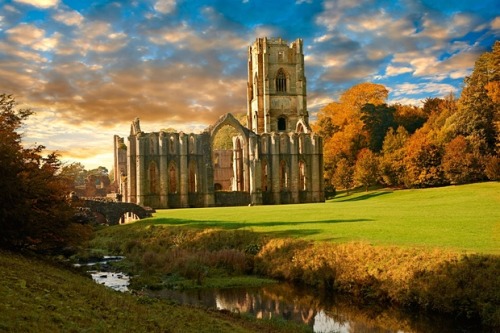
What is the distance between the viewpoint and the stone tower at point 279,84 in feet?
287

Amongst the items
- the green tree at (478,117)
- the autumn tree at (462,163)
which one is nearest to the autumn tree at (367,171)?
the green tree at (478,117)

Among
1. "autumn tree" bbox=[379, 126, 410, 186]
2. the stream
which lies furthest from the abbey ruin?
the stream

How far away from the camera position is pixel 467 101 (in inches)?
2283

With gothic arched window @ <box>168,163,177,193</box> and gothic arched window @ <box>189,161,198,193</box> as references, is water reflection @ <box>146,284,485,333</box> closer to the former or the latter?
gothic arched window @ <box>189,161,198,193</box>

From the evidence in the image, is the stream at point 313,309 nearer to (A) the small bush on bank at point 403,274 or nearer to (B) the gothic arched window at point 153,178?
(A) the small bush on bank at point 403,274

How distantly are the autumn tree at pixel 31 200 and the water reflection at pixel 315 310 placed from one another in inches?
164

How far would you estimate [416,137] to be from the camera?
65500 mm

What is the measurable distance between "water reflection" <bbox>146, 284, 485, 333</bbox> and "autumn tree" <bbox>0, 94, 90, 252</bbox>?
4.16 metres

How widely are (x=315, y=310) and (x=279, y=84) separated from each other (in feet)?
242

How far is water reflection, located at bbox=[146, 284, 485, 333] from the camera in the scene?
605 inches

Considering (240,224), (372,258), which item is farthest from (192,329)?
(240,224)

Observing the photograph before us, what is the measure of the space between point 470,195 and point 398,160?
57.0ft

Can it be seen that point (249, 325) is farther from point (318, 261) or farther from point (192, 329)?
point (318, 261)

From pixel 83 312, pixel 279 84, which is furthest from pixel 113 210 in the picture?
pixel 279 84
